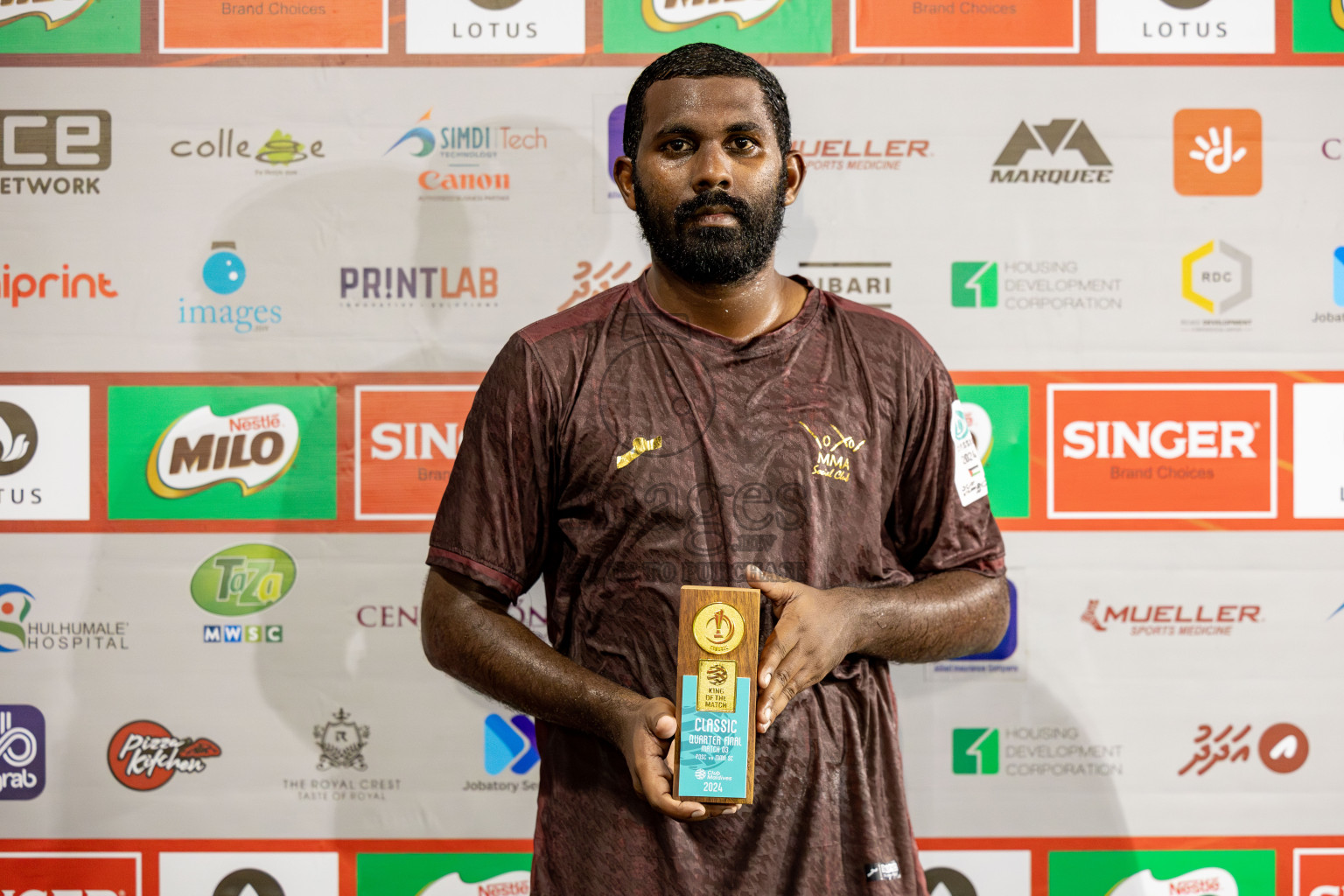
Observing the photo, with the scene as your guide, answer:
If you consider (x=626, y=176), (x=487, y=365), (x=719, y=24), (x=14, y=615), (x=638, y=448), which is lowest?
(x=14, y=615)

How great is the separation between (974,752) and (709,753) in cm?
116

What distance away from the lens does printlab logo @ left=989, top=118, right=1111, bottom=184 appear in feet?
6.43

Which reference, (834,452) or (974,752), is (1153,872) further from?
(834,452)

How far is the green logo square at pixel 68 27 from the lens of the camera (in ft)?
6.43

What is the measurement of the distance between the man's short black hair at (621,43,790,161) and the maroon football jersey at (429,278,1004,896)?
0.25 metres

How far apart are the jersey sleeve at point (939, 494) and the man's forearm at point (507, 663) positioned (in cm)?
47

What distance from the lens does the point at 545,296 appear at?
1.96m

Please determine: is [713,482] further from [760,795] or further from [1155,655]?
[1155,655]

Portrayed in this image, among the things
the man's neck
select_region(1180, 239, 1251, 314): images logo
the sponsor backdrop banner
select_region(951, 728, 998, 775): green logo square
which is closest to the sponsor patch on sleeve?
the man's neck

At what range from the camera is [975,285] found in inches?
77.2

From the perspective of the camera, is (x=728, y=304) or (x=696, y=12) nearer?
(x=728, y=304)

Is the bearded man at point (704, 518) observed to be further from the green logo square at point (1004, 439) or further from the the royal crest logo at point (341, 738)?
the the royal crest logo at point (341, 738)

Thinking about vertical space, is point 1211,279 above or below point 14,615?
above

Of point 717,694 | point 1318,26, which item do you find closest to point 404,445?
point 717,694
